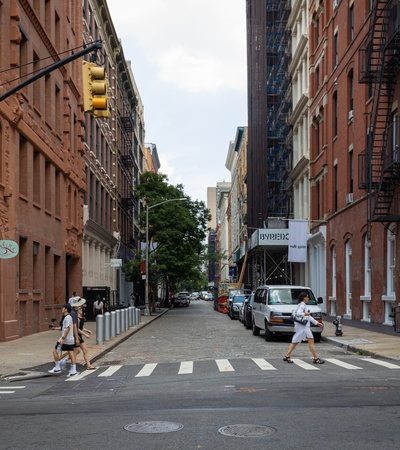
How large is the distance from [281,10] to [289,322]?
4803 centimetres

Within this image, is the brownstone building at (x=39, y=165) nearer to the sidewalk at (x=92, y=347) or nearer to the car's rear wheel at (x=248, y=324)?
the sidewalk at (x=92, y=347)

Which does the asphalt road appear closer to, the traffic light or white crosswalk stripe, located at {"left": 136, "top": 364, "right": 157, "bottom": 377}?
white crosswalk stripe, located at {"left": 136, "top": 364, "right": 157, "bottom": 377}

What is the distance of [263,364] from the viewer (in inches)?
650

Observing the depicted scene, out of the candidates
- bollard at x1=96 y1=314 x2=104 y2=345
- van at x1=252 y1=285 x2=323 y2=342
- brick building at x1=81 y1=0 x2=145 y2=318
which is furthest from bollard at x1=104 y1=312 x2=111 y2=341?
brick building at x1=81 y1=0 x2=145 y2=318

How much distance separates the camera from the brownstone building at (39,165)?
952 inches

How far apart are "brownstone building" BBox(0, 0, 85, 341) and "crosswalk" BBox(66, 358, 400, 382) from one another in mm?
7975

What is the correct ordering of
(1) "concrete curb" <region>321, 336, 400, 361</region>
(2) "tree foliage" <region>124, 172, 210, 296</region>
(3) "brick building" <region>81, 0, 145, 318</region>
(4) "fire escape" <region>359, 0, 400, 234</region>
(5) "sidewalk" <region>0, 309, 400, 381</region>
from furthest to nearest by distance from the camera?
(2) "tree foliage" <region>124, 172, 210, 296</region> → (3) "brick building" <region>81, 0, 145, 318</region> → (4) "fire escape" <region>359, 0, 400, 234</region> → (1) "concrete curb" <region>321, 336, 400, 361</region> → (5) "sidewalk" <region>0, 309, 400, 381</region>

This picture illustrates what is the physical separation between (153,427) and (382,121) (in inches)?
894

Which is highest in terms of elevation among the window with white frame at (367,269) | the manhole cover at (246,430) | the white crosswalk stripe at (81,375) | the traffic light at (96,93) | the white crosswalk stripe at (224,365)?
the traffic light at (96,93)

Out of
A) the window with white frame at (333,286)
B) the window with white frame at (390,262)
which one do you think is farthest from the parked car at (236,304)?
the window with white frame at (390,262)

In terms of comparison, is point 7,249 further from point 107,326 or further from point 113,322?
point 113,322

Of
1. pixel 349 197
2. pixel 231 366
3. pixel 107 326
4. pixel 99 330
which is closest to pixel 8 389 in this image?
pixel 231 366

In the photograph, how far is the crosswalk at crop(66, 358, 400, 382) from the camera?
15.3m

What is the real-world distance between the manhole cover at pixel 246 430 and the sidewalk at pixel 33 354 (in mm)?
7564
